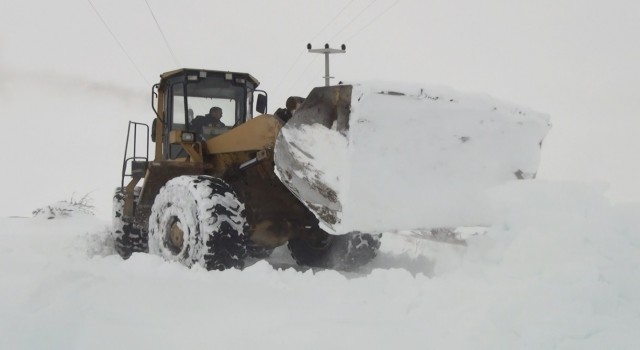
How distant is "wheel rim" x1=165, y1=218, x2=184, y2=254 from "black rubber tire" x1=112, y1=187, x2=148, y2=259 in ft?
8.11

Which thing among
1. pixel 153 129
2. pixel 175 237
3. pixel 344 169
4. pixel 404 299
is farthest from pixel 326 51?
pixel 404 299

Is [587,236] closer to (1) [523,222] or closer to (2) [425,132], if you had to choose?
(1) [523,222]

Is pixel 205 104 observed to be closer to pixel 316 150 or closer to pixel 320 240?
pixel 320 240

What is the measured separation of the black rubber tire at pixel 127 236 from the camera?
313 inches

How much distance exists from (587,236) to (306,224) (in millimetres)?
3336

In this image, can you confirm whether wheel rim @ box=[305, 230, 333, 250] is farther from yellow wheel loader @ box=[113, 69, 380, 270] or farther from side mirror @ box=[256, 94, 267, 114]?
side mirror @ box=[256, 94, 267, 114]

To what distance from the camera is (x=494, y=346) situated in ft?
9.26

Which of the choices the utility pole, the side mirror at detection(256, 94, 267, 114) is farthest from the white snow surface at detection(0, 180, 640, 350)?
the utility pole

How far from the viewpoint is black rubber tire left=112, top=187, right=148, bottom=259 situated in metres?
7.95

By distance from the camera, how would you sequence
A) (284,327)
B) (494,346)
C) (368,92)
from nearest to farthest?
(494,346)
(284,327)
(368,92)

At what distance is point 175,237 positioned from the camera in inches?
220

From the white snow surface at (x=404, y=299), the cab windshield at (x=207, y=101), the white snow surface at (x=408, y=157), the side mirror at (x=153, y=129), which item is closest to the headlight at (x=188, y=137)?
the cab windshield at (x=207, y=101)

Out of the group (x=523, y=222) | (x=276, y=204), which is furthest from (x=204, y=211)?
(x=523, y=222)

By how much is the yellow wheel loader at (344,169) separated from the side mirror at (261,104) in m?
1.04
